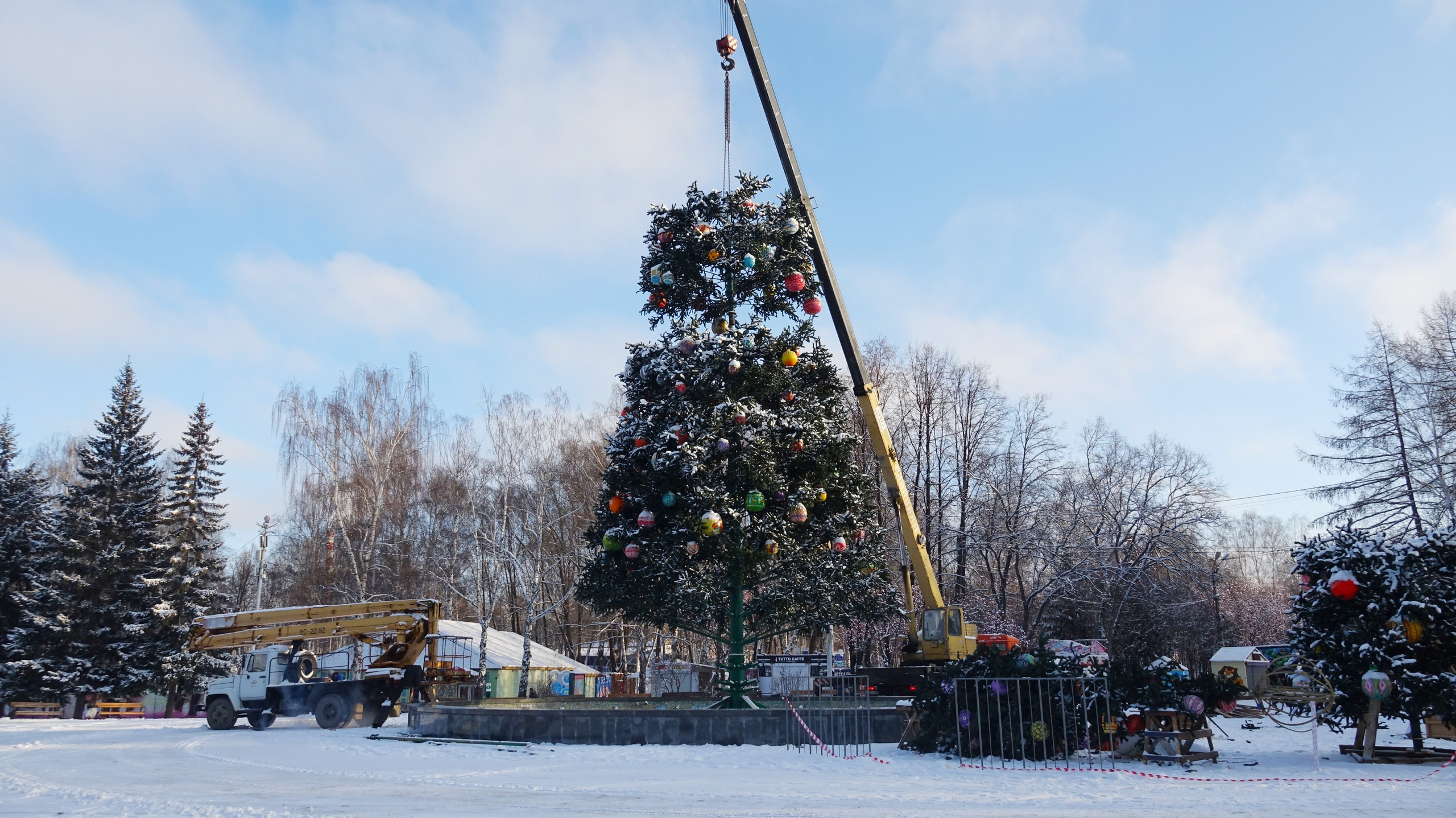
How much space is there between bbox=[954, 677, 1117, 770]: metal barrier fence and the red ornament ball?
3.53 meters

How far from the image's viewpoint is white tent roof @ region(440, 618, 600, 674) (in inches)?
1380

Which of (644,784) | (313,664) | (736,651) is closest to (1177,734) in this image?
(644,784)

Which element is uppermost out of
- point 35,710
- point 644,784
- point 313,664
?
point 313,664

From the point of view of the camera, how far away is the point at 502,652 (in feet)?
118

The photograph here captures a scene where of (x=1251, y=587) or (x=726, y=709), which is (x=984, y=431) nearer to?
(x=726, y=709)

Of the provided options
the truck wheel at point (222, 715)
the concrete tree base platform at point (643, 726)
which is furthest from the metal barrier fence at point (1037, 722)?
the truck wheel at point (222, 715)

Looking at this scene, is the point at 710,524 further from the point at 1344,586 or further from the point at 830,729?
the point at 1344,586

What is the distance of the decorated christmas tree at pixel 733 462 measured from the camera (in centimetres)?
1805

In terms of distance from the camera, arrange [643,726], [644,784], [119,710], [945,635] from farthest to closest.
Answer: [119,710], [945,635], [643,726], [644,784]

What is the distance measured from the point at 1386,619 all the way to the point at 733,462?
10879 mm

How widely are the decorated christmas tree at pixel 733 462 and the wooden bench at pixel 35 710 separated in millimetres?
23399

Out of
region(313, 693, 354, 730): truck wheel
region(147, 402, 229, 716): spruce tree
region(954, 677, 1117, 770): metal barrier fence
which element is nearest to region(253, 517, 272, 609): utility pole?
region(147, 402, 229, 716): spruce tree

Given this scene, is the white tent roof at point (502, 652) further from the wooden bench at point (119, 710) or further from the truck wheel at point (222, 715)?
the truck wheel at point (222, 715)

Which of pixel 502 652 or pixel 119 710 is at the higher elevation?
pixel 502 652
